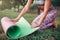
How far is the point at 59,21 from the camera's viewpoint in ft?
9.98

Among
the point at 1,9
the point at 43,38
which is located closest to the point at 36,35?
the point at 43,38

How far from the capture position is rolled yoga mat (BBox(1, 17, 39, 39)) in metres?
2.97

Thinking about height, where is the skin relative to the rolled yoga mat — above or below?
above

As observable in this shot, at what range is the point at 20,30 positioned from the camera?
9.84ft

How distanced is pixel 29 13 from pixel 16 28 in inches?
9.0

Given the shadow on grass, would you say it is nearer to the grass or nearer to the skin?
the grass

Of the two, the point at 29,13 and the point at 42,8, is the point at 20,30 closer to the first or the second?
the point at 29,13

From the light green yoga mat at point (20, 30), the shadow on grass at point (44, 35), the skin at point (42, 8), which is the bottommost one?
the shadow on grass at point (44, 35)

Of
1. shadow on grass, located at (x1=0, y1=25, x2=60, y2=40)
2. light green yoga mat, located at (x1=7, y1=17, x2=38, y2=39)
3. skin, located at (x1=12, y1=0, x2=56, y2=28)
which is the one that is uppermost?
skin, located at (x1=12, y1=0, x2=56, y2=28)

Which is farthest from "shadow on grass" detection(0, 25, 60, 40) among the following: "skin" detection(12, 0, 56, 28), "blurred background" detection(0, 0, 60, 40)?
"skin" detection(12, 0, 56, 28)

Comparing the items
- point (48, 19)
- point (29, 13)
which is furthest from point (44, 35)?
point (29, 13)

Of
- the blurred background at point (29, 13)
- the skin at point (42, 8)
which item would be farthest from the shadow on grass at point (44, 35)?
the skin at point (42, 8)

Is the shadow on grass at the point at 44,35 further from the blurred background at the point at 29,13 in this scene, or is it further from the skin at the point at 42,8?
the skin at the point at 42,8

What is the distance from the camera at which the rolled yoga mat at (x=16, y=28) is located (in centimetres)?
297
